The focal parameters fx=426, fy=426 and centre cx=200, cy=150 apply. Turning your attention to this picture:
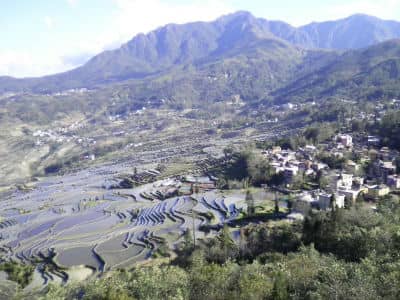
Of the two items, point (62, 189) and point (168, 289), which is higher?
point (168, 289)

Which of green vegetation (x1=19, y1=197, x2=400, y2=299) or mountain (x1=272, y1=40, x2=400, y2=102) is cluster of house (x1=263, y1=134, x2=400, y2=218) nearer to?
green vegetation (x1=19, y1=197, x2=400, y2=299)

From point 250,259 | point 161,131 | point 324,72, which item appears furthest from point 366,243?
point 324,72

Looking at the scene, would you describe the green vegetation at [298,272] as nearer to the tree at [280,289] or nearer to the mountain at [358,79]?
the tree at [280,289]

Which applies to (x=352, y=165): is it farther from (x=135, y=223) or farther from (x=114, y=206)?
(x=114, y=206)

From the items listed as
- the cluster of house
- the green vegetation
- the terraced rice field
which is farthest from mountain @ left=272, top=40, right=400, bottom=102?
the green vegetation

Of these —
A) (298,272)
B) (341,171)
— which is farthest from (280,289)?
(341,171)
